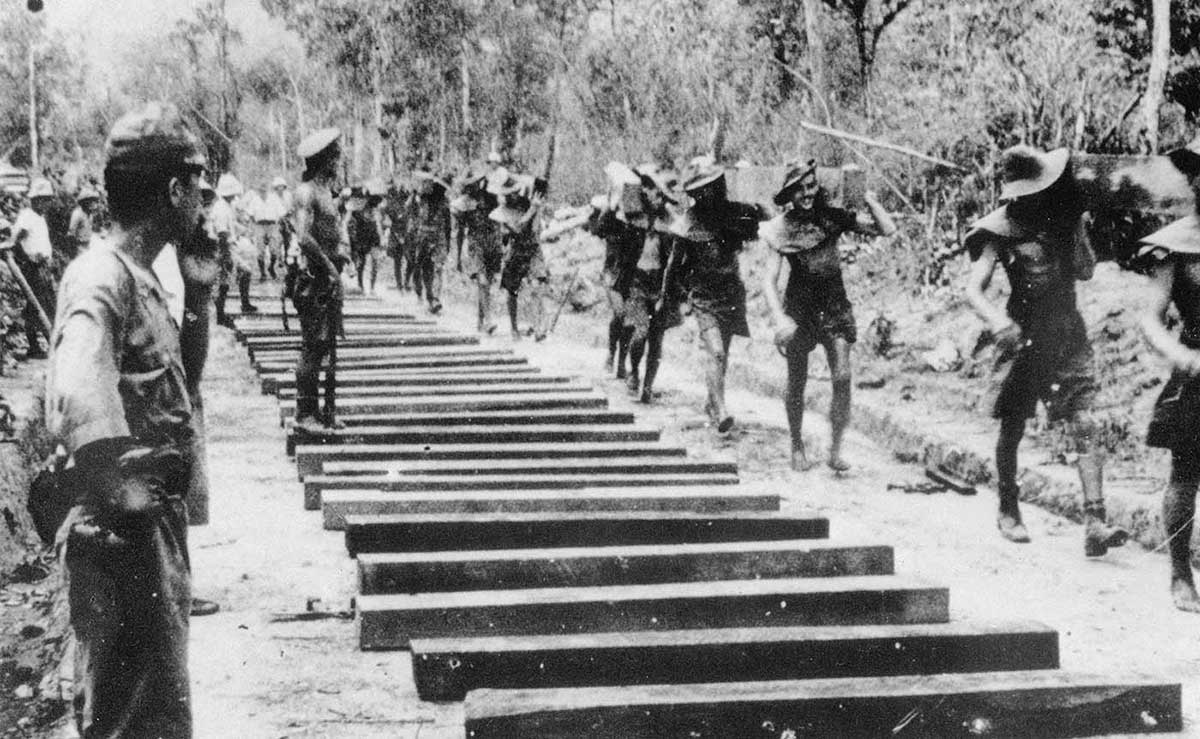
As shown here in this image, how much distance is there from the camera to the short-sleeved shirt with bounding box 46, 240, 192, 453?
2646 millimetres

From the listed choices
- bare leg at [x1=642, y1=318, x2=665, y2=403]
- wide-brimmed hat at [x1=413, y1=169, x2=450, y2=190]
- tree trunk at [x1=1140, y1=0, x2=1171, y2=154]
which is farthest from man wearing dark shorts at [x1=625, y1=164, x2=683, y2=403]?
wide-brimmed hat at [x1=413, y1=169, x2=450, y2=190]

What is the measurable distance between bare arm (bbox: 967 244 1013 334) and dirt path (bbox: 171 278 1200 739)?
114 centimetres

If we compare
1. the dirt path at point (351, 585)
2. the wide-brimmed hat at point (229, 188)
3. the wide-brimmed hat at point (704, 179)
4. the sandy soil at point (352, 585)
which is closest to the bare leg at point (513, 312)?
the wide-brimmed hat at point (229, 188)

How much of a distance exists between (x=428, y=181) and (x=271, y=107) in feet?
152

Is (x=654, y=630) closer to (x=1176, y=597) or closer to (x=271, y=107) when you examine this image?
(x=1176, y=597)

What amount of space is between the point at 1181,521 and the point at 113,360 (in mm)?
4412

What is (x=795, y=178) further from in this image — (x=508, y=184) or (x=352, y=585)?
(x=508, y=184)

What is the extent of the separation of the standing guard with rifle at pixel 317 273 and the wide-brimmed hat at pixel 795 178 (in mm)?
2721

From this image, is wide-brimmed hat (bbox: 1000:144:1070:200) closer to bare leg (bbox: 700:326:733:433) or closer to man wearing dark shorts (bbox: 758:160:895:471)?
man wearing dark shorts (bbox: 758:160:895:471)

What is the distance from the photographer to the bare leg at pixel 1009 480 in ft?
23.0

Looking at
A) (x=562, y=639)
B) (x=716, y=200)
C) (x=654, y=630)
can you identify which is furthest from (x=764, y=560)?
(x=716, y=200)

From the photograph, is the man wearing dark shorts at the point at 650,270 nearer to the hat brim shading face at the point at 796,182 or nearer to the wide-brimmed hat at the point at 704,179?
the wide-brimmed hat at the point at 704,179

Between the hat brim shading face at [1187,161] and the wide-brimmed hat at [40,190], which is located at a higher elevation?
the hat brim shading face at [1187,161]

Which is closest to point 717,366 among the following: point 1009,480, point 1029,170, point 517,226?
point 1009,480
